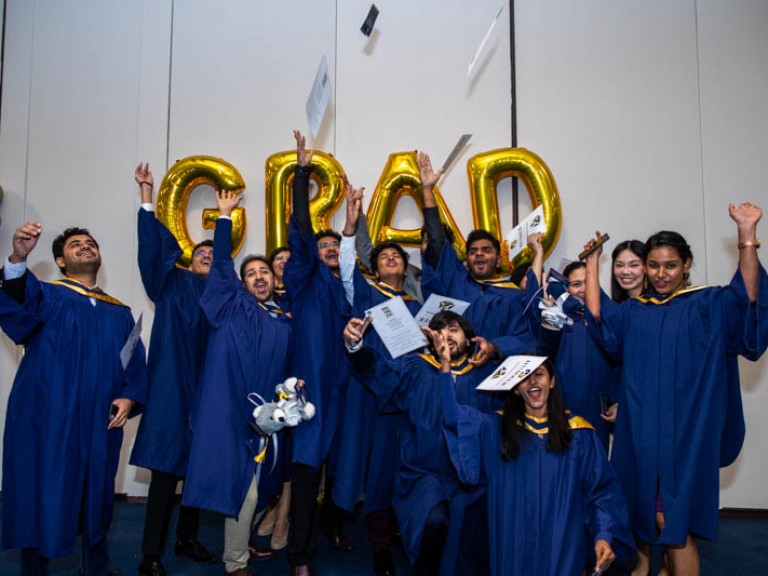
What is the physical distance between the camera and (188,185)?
4.75 m

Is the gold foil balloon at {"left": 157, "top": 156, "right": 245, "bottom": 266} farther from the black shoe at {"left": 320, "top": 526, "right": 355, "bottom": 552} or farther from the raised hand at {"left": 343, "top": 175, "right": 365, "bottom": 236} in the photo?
the black shoe at {"left": 320, "top": 526, "right": 355, "bottom": 552}

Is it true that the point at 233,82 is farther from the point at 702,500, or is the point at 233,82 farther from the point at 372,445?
the point at 702,500

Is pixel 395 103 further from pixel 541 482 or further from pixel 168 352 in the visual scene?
pixel 541 482

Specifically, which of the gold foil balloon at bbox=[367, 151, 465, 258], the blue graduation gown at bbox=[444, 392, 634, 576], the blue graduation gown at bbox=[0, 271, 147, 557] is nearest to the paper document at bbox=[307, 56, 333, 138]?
the gold foil balloon at bbox=[367, 151, 465, 258]

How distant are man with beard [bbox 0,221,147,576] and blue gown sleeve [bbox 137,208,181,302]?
0.28m

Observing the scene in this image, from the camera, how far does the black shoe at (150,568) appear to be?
330 centimetres

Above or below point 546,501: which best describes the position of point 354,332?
above

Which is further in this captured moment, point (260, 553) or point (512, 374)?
point (260, 553)

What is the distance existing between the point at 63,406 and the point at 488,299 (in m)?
2.29

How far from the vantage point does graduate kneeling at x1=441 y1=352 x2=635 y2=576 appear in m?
2.59

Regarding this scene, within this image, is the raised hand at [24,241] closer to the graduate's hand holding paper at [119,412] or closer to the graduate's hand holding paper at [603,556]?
the graduate's hand holding paper at [119,412]

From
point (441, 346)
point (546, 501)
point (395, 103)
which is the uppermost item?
point (395, 103)

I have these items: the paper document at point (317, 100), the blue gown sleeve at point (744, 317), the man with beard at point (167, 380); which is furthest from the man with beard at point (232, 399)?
the blue gown sleeve at point (744, 317)

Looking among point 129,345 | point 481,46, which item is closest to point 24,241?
point 129,345
